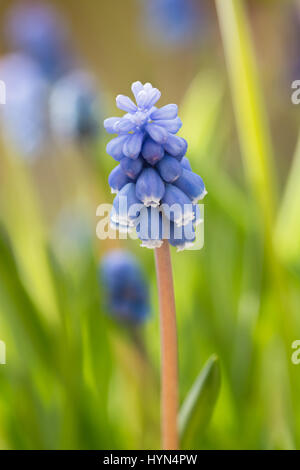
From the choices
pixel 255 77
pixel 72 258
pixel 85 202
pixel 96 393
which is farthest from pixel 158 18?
pixel 96 393

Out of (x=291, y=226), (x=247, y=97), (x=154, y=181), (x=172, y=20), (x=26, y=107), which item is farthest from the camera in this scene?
(x=172, y=20)

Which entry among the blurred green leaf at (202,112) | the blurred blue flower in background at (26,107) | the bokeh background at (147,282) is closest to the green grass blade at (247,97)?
the bokeh background at (147,282)

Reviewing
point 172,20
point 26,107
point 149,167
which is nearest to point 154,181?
point 149,167

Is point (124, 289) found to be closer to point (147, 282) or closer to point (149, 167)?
point (147, 282)

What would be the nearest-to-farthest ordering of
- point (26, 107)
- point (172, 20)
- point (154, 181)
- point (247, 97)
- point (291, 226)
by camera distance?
point (154, 181) → point (247, 97) → point (291, 226) → point (26, 107) → point (172, 20)

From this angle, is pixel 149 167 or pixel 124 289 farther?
pixel 124 289

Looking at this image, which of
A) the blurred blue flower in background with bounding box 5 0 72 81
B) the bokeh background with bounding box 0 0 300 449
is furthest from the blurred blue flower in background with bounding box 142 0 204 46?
the blurred blue flower in background with bounding box 5 0 72 81

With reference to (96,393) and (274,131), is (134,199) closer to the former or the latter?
(96,393)
